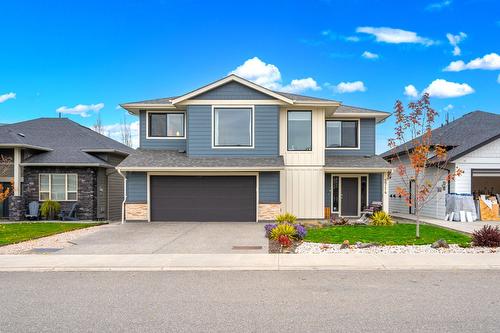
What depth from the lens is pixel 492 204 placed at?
19.5m

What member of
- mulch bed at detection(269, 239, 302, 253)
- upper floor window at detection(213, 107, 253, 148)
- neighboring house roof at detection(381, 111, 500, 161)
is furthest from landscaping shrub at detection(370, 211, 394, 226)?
upper floor window at detection(213, 107, 253, 148)

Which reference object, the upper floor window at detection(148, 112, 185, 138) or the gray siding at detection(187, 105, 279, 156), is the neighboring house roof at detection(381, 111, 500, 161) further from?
the upper floor window at detection(148, 112, 185, 138)

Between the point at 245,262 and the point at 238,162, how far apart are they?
9.28 meters

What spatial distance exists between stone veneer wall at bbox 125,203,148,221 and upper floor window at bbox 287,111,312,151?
7.30 metres

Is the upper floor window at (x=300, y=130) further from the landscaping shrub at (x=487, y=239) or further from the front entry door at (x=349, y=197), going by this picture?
the landscaping shrub at (x=487, y=239)

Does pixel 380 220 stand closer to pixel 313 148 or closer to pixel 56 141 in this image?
pixel 313 148

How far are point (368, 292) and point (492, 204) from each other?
15.1m

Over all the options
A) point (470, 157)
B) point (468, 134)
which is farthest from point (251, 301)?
point (468, 134)

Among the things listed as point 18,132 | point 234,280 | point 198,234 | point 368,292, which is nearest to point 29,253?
point 198,234

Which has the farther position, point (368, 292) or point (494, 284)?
point (494, 284)

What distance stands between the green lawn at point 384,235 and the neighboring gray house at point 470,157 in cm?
249

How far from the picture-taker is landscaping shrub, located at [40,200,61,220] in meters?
22.0

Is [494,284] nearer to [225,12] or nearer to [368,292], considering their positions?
[368,292]

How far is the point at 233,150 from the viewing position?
1952 centimetres
